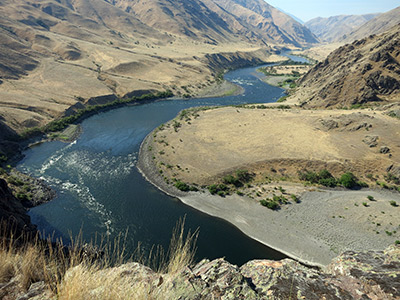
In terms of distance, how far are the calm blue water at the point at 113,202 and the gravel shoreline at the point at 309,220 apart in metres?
1.64

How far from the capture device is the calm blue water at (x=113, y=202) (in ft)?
99.2

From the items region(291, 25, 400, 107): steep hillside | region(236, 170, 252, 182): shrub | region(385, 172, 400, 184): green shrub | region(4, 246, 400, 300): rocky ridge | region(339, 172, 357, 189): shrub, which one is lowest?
region(236, 170, 252, 182): shrub

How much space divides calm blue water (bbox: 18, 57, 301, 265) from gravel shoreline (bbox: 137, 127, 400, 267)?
1642mm

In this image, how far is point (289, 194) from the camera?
3778 cm

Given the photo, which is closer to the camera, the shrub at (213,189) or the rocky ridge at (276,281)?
the rocky ridge at (276,281)

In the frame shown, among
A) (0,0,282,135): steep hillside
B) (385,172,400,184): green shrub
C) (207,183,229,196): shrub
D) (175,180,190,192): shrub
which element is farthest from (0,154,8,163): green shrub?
(385,172,400,184): green shrub

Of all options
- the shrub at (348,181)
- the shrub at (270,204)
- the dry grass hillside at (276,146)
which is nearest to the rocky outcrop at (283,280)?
the shrub at (270,204)

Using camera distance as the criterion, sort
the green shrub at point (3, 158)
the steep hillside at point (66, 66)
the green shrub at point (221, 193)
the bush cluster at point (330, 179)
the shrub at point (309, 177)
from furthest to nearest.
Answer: the steep hillside at point (66, 66) < the green shrub at point (3, 158) < the shrub at point (309, 177) < the bush cluster at point (330, 179) < the green shrub at point (221, 193)

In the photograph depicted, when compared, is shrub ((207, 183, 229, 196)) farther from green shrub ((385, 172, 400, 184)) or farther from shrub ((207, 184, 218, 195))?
green shrub ((385, 172, 400, 184))

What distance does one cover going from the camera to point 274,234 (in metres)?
31.2

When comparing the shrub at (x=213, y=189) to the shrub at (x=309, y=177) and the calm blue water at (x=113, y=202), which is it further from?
the shrub at (x=309, y=177)

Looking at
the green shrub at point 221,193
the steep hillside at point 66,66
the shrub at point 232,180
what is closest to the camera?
the green shrub at point 221,193

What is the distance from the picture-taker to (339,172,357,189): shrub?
39312 mm

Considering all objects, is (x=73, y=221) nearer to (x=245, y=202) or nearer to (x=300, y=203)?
(x=245, y=202)
